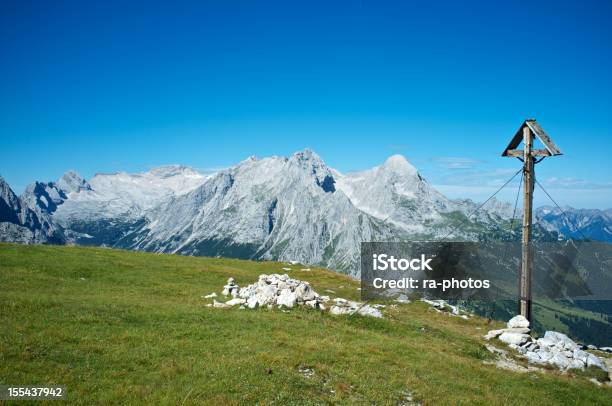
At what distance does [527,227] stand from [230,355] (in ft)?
76.9

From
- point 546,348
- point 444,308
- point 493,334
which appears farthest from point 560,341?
point 444,308

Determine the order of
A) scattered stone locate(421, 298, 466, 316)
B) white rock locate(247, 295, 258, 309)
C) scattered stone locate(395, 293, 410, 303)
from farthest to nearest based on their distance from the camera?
scattered stone locate(395, 293, 410, 303) < scattered stone locate(421, 298, 466, 316) < white rock locate(247, 295, 258, 309)

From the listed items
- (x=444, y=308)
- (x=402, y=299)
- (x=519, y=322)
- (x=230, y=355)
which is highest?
(x=230, y=355)

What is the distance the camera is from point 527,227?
100ft

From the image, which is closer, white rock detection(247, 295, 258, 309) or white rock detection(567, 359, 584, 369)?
white rock detection(567, 359, 584, 369)

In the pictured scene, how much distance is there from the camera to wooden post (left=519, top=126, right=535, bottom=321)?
29672 millimetres

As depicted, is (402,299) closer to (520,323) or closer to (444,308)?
(444,308)

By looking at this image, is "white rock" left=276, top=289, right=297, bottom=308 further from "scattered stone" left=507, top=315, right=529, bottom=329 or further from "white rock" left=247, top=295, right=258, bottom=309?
"scattered stone" left=507, top=315, right=529, bottom=329

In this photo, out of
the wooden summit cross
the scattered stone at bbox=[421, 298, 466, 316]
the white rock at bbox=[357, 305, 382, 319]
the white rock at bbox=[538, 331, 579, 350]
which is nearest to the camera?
the white rock at bbox=[538, 331, 579, 350]

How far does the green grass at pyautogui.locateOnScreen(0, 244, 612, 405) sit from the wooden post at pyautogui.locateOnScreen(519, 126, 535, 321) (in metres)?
4.30

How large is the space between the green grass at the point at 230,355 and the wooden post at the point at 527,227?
4297mm

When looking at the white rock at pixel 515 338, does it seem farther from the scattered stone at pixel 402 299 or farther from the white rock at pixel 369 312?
the scattered stone at pixel 402 299

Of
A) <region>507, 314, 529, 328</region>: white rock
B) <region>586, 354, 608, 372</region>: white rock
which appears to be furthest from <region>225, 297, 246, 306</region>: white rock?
<region>586, 354, 608, 372</region>: white rock

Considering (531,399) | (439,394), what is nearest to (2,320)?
(439,394)
